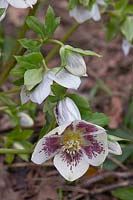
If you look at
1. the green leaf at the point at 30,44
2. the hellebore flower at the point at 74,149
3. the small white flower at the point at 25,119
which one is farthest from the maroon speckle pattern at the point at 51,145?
the small white flower at the point at 25,119

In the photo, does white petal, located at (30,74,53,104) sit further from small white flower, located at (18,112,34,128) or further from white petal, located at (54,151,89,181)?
small white flower, located at (18,112,34,128)

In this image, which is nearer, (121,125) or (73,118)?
(73,118)

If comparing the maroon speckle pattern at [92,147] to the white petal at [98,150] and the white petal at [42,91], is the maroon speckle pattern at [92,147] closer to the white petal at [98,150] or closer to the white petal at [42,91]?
the white petal at [98,150]

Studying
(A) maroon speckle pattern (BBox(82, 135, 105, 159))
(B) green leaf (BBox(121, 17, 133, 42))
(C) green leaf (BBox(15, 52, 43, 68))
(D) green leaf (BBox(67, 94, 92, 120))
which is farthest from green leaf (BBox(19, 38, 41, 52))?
(B) green leaf (BBox(121, 17, 133, 42))

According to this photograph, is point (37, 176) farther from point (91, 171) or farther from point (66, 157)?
point (66, 157)

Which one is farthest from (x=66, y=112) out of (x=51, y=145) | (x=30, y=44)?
(x=30, y=44)

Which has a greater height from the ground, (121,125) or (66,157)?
(66,157)

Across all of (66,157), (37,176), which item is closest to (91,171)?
(37,176)

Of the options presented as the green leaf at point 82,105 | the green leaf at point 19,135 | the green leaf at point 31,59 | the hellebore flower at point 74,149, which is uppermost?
the green leaf at point 31,59
